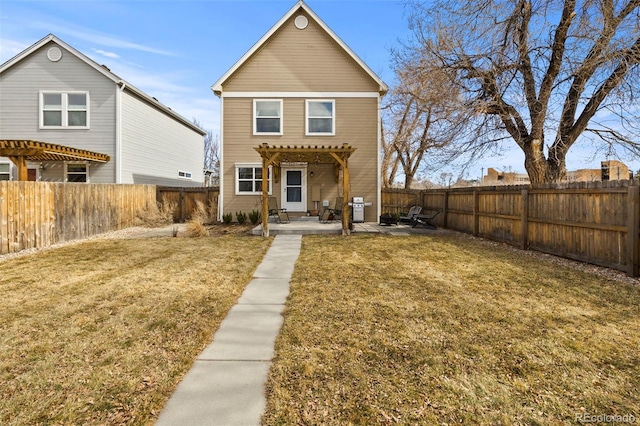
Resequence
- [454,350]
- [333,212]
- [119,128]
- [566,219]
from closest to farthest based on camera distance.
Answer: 1. [454,350]
2. [566,219]
3. [333,212]
4. [119,128]

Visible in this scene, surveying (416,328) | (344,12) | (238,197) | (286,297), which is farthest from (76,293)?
(344,12)

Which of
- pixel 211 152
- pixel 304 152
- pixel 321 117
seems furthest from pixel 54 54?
pixel 211 152

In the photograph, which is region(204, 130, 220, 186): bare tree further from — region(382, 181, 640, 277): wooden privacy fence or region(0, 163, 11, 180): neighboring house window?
region(382, 181, 640, 277): wooden privacy fence

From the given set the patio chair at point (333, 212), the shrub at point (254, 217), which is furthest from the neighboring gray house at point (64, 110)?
the patio chair at point (333, 212)

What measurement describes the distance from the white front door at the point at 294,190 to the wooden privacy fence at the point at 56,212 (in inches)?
248

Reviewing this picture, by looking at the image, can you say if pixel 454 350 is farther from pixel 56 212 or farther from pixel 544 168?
pixel 56 212

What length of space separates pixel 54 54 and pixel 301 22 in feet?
34.9

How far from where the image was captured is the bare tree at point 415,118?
34.3 ft

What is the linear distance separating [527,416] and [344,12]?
1539 cm

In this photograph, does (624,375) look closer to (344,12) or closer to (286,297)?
(286,297)

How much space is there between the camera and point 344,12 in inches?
545

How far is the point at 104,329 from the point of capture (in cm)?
346

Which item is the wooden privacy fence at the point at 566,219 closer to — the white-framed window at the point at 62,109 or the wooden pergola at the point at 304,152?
the wooden pergola at the point at 304,152

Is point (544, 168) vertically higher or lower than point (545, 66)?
lower
